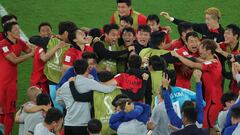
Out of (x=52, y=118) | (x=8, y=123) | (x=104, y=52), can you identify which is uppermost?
(x=104, y=52)

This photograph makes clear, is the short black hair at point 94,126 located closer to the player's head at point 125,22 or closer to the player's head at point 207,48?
the player's head at point 207,48

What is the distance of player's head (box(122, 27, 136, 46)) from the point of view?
35.8 ft

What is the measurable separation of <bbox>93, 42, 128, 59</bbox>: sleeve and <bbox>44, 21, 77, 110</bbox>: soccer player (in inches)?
18.0

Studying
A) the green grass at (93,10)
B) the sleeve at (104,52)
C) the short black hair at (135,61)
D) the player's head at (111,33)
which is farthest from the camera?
the green grass at (93,10)

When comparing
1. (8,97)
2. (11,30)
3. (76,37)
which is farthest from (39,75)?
(76,37)

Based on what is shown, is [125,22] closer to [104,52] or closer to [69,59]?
[104,52]

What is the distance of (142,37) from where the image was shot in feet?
35.5

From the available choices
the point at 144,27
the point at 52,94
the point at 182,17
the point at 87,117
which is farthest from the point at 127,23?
the point at 182,17

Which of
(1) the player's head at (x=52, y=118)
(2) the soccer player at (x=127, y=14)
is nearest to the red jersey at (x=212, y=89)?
(2) the soccer player at (x=127, y=14)

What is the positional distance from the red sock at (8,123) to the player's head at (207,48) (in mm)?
3138

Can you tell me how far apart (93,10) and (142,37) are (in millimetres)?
5745

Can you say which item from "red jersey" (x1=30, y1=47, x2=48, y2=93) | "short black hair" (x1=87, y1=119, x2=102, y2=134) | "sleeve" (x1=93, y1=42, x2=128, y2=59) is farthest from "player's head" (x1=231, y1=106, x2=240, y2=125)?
"red jersey" (x1=30, y1=47, x2=48, y2=93)

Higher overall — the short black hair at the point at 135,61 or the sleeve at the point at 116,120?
the short black hair at the point at 135,61

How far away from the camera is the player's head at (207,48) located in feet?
33.0
